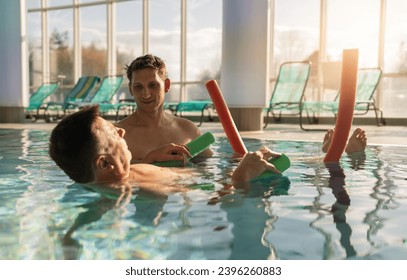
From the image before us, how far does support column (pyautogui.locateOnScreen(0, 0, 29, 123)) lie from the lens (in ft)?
35.4

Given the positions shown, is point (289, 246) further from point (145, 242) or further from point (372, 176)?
point (372, 176)

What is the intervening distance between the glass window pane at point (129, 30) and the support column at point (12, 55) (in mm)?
3703

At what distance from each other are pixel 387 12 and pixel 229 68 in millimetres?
4875

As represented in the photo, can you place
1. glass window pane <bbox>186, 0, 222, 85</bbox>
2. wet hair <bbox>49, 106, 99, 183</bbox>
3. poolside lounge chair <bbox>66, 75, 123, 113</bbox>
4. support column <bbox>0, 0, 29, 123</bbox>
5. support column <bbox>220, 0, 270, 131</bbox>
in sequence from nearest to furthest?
1. wet hair <bbox>49, 106, 99, 183</bbox>
2. support column <bbox>220, 0, 270, 131</bbox>
3. support column <bbox>0, 0, 29, 123</bbox>
4. poolside lounge chair <bbox>66, 75, 123, 113</bbox>
5. glass window pane <bbox>186, 0, 222, 85</bbox>

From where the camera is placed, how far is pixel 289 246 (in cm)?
169

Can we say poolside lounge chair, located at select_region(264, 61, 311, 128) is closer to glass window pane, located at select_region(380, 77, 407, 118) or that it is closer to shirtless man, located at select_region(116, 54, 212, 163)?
glass window pane, located at select_region(380, 77, 407, 118)

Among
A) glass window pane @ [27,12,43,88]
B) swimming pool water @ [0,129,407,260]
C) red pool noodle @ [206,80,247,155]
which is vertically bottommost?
swimming pool water @ [0,129,407,260]

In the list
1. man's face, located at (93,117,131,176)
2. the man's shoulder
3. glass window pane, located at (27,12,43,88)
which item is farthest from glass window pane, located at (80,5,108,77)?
man's face, located at (93,117,131,176)

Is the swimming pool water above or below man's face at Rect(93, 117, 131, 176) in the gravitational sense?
below

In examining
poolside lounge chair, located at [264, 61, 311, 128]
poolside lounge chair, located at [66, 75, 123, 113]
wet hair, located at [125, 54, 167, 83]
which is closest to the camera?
wet hair, located at [125, 54, 167, 83]

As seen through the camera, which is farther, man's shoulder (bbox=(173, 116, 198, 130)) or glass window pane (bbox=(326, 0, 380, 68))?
glass window pane (bbox=(326, 0, 380, 68))

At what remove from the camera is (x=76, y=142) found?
7.75 feet

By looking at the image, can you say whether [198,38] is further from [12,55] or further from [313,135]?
[313,135]
